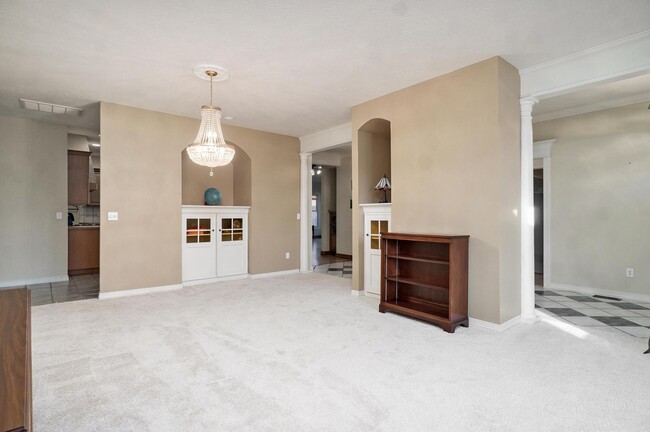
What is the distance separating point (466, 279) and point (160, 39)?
366 cm

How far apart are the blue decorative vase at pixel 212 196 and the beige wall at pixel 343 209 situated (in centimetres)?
382

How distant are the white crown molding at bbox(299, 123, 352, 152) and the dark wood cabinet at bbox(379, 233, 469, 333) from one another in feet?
8.13

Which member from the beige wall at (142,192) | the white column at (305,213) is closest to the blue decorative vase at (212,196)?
the beige wall at (142,192)

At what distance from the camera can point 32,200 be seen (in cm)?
561

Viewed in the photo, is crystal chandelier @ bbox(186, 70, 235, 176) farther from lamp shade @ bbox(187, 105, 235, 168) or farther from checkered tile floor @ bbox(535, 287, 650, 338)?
checkered tile floor @ bbox(535, 287, 650, 338)

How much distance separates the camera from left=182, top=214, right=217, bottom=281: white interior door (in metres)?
5.48

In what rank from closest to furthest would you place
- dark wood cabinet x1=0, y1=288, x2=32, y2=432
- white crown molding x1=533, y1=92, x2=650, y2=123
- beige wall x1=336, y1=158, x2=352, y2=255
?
dark wood cabinet x1=0, y1=288, x2=32, y2=432 → white crown molding x1=533, y1=92, x2=650, y2=123 → beige wall x1=336, y1=158, x2=352, y2=255

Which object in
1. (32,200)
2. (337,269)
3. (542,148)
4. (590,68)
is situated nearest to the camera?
(590,68)

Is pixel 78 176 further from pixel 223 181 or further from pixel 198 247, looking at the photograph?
pixel 198 247

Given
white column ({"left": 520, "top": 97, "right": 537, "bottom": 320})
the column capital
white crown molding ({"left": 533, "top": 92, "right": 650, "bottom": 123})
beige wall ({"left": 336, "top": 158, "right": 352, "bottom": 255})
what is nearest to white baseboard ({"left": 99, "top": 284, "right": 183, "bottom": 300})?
white column ({"left": 520, "top": 97, "right": 537, "bottom": 320})

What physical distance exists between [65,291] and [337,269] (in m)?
4.63

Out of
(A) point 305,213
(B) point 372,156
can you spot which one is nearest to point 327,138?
(B) point 372,156

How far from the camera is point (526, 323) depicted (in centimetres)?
352

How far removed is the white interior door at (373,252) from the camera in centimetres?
463
